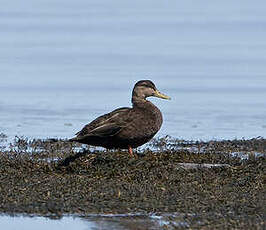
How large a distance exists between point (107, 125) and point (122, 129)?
203mm

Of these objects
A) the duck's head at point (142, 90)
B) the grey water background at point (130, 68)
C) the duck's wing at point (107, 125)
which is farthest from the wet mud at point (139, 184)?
the grey water background at point (130, 68)

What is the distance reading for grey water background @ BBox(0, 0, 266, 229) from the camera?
16.3 meters

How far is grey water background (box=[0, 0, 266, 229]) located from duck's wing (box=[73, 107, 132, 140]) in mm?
2431

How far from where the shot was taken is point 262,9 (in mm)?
39188

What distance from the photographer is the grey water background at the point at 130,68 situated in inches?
642

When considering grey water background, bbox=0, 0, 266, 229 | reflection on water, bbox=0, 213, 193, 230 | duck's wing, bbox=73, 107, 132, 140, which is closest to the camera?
reflection on water, bbox=0, 213, 193, 230

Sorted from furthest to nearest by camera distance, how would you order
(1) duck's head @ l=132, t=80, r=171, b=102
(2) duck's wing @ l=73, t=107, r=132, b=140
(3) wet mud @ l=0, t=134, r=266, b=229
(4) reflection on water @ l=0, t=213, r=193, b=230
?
(1) duck's head @ l=132, t=80, r=171, b=102
(2) duck's wing @ l=73, t=107, r=132, b=140
(3) wet mud @ l=0, t=134, r=266, b=229
(4) reflection on water @ l=0, t=213, r=193, b=230

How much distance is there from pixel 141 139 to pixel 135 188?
A: 2598 mm

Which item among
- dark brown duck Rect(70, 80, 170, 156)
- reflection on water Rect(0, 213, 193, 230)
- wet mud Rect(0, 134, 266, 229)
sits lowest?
reflection on water Rect(0, 213, 193, 230)

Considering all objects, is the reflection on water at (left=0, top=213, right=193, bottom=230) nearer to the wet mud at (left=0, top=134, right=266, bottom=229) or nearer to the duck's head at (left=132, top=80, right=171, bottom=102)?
the wet mud at (left=0, top=134, right=266, bottom=229)

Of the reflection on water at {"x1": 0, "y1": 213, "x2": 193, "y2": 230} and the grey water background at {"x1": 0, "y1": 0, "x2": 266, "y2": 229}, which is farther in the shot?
the grey water background at {"x1": 0, "y1": 0, "x2": 266, "y2": 229}

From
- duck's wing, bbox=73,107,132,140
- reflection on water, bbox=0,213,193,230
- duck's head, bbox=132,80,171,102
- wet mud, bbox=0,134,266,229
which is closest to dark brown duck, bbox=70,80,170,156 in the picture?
duck's wing, bbox=73,107,132,140

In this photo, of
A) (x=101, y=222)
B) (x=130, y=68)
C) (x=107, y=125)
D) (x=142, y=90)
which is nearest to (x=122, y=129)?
(x=107, y=125)

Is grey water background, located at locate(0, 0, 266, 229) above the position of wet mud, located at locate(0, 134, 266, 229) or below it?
above
